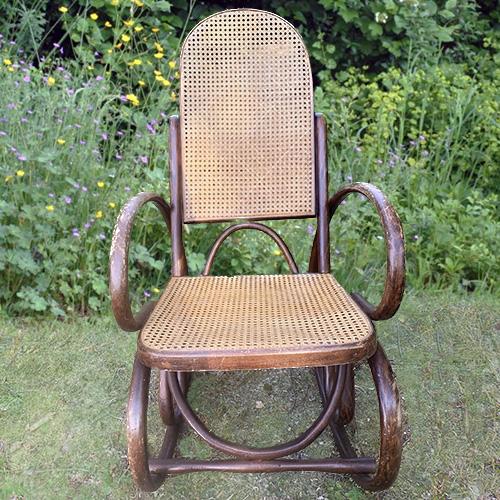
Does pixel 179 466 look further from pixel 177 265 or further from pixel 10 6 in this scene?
pixel 10 6

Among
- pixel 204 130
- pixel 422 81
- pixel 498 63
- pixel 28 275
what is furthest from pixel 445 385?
pixel 498 63

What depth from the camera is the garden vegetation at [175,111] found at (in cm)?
264

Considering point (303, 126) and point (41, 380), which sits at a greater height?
point (303, 126)

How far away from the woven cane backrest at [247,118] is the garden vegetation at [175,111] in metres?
0.66

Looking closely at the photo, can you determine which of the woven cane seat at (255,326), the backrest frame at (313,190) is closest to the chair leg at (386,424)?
the woven cane seat at (255,326)

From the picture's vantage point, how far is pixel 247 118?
2.12 m

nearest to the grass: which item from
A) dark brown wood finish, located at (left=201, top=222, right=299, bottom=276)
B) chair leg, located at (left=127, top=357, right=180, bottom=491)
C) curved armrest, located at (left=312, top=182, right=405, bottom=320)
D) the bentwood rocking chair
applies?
the bentwood rocking chair

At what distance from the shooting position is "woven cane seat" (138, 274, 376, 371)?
4.74 feet

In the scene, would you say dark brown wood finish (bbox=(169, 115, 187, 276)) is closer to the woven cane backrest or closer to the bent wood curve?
the woven cane backrest

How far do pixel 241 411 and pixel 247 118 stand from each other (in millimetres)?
926

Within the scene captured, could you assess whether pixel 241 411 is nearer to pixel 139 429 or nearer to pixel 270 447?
pixel 270 447

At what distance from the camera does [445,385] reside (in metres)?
2.30

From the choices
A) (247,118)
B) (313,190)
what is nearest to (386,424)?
(313,190)

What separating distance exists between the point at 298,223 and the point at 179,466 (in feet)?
5.05
